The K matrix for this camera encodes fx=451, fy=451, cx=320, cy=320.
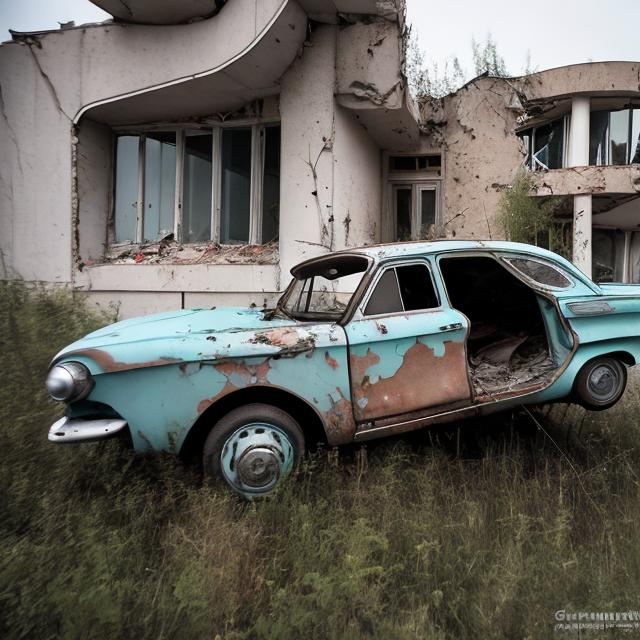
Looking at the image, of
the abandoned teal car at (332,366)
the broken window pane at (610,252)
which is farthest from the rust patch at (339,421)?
the broken window pane at (610,252)

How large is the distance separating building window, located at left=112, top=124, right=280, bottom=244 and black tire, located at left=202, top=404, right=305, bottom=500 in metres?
4.94

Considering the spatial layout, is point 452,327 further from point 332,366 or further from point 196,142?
point 196,142

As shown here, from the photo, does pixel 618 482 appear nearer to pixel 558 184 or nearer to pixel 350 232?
pixel 350 232

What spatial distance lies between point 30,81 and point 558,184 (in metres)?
9.67

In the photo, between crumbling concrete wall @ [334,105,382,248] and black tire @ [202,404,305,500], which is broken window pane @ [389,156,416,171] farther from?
black tire @ [202,404,305,500]

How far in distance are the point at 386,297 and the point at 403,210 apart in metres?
6.79

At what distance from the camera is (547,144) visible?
35.4ft

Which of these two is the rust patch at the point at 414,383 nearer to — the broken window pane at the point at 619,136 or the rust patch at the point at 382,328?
the rust patch at the point at 382,328

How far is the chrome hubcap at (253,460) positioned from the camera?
8.47 feet

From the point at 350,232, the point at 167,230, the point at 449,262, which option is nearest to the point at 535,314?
the point at 449,262

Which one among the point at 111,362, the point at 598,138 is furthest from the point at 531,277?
the point at 598,138

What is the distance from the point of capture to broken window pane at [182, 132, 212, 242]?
7.47 m

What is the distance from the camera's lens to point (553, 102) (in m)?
9.79

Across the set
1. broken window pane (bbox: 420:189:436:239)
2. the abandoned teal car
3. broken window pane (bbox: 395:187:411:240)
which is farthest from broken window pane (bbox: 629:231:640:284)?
the abandoned teal car
